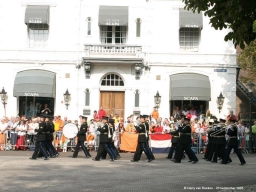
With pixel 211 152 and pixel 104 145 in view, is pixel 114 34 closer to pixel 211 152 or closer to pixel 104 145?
pixel 104 145

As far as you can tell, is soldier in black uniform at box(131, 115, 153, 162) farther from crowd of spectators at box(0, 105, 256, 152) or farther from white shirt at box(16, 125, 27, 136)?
white shirt at box(16, 125, 27, 136)

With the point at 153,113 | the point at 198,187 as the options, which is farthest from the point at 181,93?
the point at 198,187

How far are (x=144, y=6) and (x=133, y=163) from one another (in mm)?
14139

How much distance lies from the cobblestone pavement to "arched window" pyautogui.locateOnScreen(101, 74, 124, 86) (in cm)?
1098

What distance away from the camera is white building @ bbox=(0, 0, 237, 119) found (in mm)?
30406

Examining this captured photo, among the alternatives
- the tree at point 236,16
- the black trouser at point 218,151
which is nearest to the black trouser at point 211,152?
the black trouser at point 218,151

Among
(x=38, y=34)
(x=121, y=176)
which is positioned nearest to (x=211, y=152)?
(x=121, y=176)

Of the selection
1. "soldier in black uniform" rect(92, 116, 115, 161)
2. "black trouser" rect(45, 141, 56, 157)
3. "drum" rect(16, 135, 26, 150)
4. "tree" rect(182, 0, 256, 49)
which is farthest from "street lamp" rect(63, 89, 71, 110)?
"tree" rect(182, 0, 256, 49)

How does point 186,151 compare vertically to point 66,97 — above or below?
below

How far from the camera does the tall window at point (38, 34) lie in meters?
31.2

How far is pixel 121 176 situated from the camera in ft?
49.7

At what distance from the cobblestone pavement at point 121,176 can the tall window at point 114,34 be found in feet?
40.4

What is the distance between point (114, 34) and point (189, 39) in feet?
15.3

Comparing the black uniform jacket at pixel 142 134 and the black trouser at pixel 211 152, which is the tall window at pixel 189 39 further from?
the black uniform jacket at pixel 142 134
